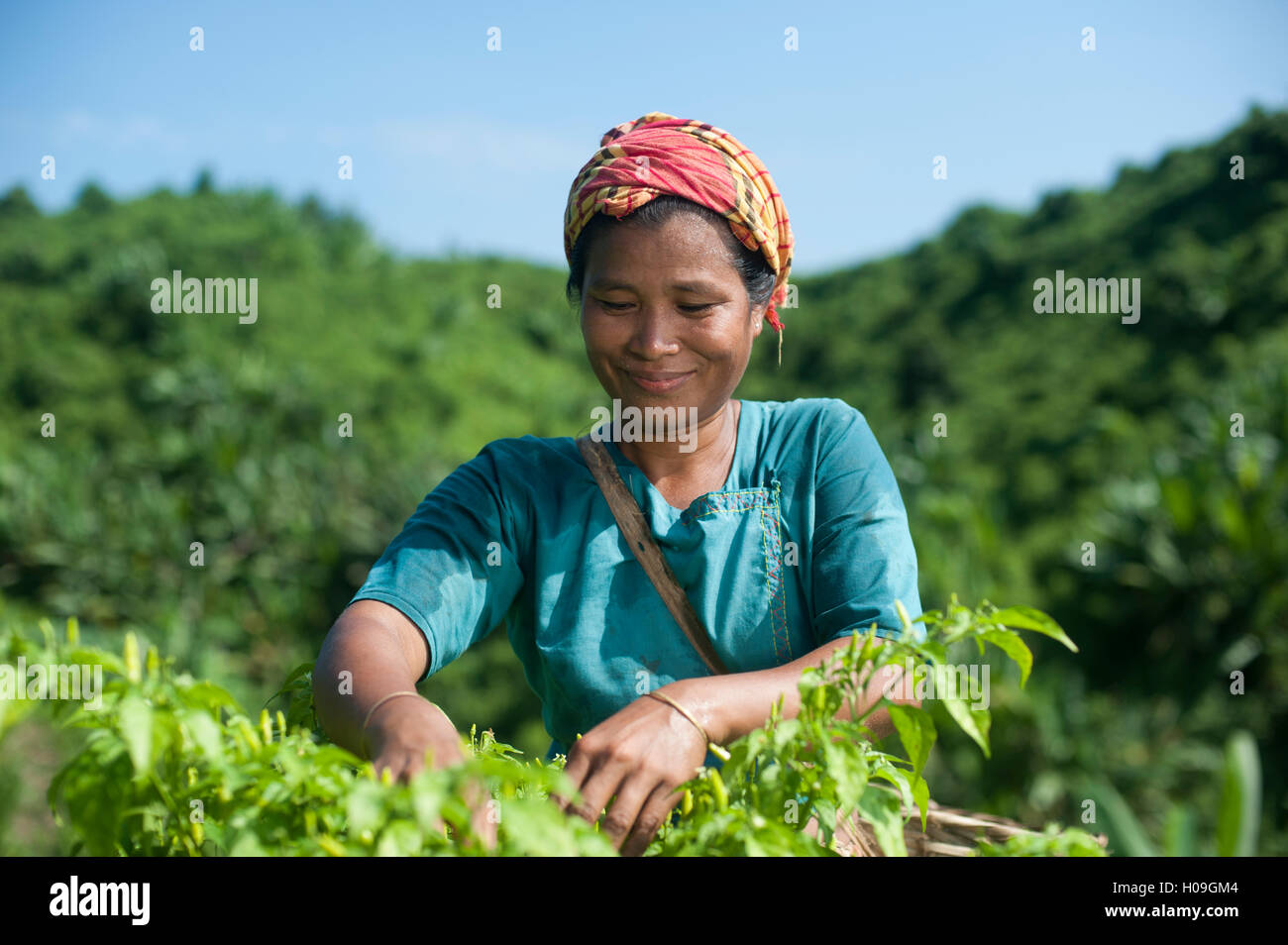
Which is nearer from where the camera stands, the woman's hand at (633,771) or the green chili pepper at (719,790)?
the green chili pepper at (719,790)

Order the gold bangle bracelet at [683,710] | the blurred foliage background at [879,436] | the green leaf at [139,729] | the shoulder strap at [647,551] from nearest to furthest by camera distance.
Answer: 1. the green leaf at [139,729]
2. the gold bangle bracelet at [683,710]
3. the shoulder strap at [647,551]
4. the blurred foliage background at [879,436]

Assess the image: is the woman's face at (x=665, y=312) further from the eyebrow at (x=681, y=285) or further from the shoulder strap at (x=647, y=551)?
the shoulder strap at (x=647, y=551)

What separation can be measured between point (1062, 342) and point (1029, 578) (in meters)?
4.16

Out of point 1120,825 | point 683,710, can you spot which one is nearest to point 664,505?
point 683,710

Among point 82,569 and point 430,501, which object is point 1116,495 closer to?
point 430,501

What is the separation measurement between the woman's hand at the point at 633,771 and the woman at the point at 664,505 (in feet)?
1.13

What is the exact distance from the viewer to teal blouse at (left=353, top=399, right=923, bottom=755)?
1.46m

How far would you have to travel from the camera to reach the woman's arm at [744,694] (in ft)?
3.77

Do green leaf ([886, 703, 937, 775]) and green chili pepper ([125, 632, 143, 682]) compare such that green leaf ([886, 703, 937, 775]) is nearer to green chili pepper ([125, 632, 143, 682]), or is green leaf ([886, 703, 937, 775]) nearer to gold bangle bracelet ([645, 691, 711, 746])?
gold bangle bracelet ([645, 691, 711, 746])

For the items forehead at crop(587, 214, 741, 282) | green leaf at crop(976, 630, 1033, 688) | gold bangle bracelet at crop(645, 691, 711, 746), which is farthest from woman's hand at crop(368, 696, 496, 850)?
forehead at crop(587, 214, 741, 282)

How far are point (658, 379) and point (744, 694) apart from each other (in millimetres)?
557

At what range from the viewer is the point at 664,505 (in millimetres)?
1602

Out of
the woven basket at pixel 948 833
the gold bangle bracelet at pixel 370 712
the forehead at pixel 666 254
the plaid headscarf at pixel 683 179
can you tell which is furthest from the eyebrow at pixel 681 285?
the woven basket at pixel 948 833

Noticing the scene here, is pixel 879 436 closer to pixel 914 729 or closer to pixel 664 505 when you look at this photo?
pixel 664 505
